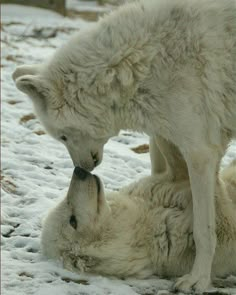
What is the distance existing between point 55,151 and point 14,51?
5.72 m

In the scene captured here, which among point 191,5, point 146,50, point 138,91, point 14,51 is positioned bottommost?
point 14,51

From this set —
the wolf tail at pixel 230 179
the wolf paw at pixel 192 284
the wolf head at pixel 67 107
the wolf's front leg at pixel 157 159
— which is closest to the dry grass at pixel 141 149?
the wolf's front leg at pixel 157 159

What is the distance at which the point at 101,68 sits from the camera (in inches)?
174

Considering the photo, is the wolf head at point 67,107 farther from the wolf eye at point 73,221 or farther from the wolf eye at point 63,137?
the wolf eye at point 73,221

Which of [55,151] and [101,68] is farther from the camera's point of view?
[55,151]

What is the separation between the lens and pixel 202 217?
14.4 ft

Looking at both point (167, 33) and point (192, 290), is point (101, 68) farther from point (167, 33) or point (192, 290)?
point (192, 290)

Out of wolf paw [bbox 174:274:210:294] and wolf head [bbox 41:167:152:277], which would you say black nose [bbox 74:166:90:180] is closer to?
wolf head [bbox 41:167:152:277]

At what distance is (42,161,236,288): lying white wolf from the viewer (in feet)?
14.7

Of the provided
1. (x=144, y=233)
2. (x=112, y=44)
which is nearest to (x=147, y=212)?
(x=144, y=233)

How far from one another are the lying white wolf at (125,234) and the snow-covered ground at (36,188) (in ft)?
0.35

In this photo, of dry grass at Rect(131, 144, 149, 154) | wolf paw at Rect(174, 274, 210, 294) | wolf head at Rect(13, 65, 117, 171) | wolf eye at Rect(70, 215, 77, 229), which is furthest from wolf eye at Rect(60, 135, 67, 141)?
dry grass at Rect(131, 144, 149, 154)

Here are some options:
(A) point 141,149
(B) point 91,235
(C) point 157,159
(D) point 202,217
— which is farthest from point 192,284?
(A) point 141,149

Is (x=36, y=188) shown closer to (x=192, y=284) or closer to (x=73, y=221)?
(x=73, y=221)
